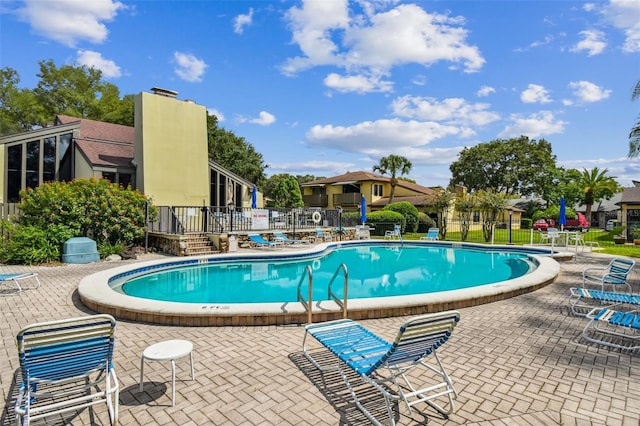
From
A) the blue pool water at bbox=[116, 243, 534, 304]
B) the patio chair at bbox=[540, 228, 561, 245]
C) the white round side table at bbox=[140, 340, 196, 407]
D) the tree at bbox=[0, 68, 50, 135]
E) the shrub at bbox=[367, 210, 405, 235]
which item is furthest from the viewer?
the tree at bbox=[0, 68, 50, 135]

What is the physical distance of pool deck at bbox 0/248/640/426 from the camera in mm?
3166

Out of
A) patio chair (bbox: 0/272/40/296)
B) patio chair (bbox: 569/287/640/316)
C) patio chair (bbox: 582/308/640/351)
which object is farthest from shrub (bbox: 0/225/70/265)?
patio chair (bbox: 569/287/640/316)

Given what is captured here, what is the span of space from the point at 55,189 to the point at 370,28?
13.0m

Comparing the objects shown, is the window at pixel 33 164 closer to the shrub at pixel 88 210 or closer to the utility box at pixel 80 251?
the shrub at pixel 88 210

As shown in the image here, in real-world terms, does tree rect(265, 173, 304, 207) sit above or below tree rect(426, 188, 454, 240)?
above

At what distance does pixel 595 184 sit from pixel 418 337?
45461 millimetres

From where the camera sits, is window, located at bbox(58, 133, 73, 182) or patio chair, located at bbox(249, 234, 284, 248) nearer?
patio chair, located at bbox(249, 234, 284, 248)

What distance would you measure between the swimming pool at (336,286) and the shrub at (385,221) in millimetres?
6468

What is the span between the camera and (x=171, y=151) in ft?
63.2

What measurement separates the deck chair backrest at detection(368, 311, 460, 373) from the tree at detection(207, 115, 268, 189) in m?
32.8

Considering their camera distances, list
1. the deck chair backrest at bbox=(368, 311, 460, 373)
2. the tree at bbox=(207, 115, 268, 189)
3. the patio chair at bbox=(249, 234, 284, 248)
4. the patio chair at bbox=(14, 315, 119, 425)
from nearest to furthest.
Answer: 1. the patio chair at bbox=(14, 315, 119, 425)
2. the deck chair backrest at bbox=(368, 311, 460, 373)
3. the patio chair at bbox=(249, 234, 284, 248)
4. the tree at bbox=(207, 115, 268, 189)

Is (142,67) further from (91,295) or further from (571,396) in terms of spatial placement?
(571,396)

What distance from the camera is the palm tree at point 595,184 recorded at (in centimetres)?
3762

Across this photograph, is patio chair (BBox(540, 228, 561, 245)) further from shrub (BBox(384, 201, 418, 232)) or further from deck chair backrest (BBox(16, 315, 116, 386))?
deck chair backrest (BBox(16, 315, 116, 386))
